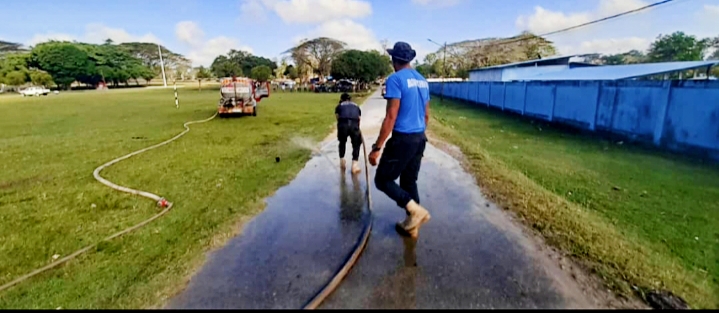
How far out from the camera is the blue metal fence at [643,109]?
7957 mm

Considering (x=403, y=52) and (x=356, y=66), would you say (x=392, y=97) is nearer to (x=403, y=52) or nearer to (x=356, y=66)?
(x=403, y=52)

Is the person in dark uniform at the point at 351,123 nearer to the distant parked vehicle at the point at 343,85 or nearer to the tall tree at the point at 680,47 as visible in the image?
the distant parked vehicle at the point at 343,85

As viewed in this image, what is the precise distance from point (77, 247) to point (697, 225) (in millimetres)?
6770

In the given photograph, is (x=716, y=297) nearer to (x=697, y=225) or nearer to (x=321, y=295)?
(x=697, y=225)

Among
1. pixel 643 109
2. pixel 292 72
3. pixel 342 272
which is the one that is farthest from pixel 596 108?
pixel 292 72

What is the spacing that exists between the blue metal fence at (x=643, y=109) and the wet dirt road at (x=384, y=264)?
6731 millimetres

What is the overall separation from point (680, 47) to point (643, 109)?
179 ft

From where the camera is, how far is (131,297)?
2762mm

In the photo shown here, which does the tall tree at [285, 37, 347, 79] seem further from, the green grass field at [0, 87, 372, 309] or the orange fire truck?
the green grass field at [0, 87, 372, 309]

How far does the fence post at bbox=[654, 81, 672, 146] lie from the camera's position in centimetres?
895

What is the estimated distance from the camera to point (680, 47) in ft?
162

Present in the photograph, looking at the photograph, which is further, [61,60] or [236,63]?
[236,63]

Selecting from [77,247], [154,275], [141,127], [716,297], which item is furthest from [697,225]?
[141,127]

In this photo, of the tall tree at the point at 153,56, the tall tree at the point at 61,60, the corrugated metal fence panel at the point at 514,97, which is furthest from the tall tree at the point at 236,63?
the corrugated metal fence panel at the point at 514,97
